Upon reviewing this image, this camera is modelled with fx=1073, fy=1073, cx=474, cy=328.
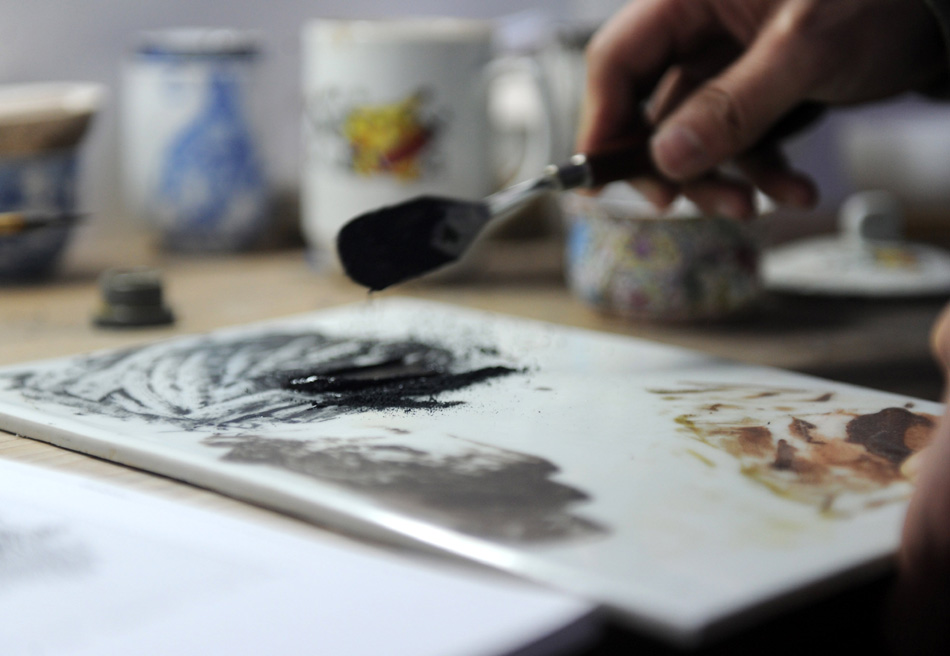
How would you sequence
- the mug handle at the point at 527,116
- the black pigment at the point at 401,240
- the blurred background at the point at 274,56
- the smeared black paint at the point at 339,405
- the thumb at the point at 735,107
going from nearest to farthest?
the smeared black paint at the point at 339,405, the black pigment at the point at 401,240, the thumb at the point at 735,107, the mug handle at the point at 527,116, the blurred background at the point at 274,56

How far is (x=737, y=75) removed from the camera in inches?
33.1

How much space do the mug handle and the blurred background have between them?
0.34 feet

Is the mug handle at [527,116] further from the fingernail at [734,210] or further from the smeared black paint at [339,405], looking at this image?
the smeared black paint at [339,405]

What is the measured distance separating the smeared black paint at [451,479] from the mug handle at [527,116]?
0.49 metres

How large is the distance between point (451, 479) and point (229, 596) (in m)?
0.13

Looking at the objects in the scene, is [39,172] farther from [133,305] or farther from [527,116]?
[527,116]

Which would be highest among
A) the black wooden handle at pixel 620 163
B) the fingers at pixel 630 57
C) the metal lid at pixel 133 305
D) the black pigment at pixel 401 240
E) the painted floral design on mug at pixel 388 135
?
the fingers at pixel 630 57

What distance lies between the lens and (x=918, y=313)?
0.98 meters

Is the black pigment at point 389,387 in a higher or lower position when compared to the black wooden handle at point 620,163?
lower

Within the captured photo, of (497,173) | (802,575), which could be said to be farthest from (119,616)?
(497,173)

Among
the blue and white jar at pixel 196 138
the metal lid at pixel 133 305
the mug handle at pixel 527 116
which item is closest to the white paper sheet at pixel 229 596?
the metal lid at pixel 133 305

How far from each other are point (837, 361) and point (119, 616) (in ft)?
1.93

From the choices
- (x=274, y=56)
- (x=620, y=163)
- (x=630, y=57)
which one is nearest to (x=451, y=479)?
(x=620, y=163)

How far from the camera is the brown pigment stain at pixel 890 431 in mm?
558
